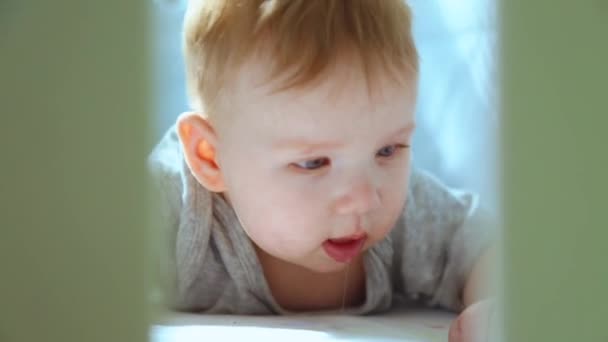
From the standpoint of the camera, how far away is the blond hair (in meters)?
0.72

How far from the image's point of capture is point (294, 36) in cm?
71

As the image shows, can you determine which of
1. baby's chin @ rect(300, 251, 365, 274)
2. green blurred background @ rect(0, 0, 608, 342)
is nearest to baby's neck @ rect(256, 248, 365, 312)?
baby's chin @ rect(300, 251, 365, 274)

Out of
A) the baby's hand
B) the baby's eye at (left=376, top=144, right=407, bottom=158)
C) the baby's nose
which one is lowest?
the baby's hand

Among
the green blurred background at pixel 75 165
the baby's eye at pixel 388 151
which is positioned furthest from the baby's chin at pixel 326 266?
the green blurred background at pixel 75 165

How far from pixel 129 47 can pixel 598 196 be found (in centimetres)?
30

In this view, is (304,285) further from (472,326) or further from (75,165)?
(75,165)

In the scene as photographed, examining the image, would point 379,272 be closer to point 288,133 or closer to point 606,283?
point 288,133

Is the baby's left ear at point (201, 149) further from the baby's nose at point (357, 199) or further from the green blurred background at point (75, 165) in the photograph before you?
the green blurred background at point (75, 165)

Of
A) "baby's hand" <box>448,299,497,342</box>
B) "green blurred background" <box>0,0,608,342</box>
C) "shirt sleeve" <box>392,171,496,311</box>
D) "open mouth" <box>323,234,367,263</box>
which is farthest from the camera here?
"shirt sleeve" <box>392,171,496,311</box>

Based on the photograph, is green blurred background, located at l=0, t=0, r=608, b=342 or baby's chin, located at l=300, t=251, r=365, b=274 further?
baby's chin, located at l=300, t=251, r=365, b=274

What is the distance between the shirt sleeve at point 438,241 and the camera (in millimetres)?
909

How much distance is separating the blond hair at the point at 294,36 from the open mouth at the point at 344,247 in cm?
15

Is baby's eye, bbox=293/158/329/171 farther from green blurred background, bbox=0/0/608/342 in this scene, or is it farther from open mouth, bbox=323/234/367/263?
green blurred background, bbox=0/0/608/342

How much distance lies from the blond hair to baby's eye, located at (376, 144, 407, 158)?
0.22 feet
